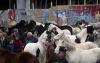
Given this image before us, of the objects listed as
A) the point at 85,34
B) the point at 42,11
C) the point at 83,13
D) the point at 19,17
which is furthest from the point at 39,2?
the point at 85,34

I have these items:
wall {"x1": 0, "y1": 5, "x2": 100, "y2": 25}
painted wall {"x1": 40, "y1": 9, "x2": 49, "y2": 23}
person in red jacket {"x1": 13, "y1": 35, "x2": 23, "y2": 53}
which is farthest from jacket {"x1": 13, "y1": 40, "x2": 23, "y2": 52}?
painted wall {"x1": 40, "y1": 9, "x2": 49, "y2": 23}

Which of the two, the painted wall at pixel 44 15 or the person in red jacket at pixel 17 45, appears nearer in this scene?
the person in red jacket at pixel 17 45

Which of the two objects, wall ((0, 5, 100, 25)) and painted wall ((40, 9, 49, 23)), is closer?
wall ((0, 5, 100, 25))

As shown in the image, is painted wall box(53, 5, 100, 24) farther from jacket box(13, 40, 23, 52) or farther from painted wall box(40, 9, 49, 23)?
jacket box(13, 40, 23, 52)

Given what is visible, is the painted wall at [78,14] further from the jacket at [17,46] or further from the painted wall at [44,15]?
the jacket at [17,46]

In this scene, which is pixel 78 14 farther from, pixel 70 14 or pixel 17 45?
pixel 17 45

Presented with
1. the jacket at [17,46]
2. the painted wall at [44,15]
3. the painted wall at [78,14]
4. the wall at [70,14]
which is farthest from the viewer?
the painted wall at [44,15]

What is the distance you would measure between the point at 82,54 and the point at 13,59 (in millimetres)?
2950

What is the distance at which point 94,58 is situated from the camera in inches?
464

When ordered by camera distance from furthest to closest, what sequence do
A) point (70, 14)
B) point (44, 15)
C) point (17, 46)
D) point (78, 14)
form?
point (44, 15) → point (78, 14) → point (70, 14) → point (17, 46)

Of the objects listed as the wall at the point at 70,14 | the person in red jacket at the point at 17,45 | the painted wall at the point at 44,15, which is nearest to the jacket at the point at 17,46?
the person in red jacket at the point at 17,45

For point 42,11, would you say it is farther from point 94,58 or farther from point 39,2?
point 94,58

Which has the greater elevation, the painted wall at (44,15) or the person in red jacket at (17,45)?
Result: the person in red jacket at (17,45)

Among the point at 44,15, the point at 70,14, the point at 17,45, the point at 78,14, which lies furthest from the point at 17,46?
the point at 44,15
